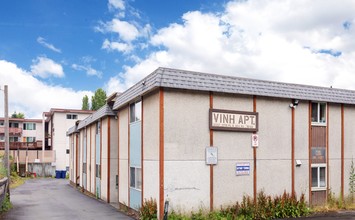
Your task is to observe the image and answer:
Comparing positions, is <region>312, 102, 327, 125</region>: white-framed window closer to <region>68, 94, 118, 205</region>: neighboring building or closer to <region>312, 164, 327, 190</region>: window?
<region>312, 164, 327, 190</region>: window

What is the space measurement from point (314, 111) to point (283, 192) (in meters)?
4.06

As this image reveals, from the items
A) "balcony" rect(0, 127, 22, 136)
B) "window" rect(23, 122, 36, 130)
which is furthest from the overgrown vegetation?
"window" rect(23, 122, 36, 130)

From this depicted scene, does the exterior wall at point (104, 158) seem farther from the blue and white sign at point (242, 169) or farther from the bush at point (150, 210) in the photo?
the blue and white sign at point (242, 169)

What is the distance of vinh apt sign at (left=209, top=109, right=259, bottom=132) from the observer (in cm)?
1405

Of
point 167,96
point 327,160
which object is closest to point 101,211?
point 167,96

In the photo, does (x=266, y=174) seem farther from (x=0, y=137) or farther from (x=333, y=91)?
(x=0, y=137)

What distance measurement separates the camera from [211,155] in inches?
545

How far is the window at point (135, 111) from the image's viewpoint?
607 inches

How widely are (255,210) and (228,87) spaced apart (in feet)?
15.6

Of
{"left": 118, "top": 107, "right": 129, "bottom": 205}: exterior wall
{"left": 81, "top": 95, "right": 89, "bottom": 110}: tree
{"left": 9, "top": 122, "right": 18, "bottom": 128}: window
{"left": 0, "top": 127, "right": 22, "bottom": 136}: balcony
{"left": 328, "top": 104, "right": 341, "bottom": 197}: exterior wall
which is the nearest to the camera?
{"left": 328, "top": 104, "right": 341, "bottom": 197}: exterior wall

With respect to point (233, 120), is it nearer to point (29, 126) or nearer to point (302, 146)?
point (302, 146)

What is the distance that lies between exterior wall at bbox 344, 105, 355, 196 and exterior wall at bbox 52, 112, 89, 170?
41.0 meters

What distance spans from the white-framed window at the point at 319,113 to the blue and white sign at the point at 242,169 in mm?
4236

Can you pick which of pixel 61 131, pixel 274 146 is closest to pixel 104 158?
pixel 274 146
